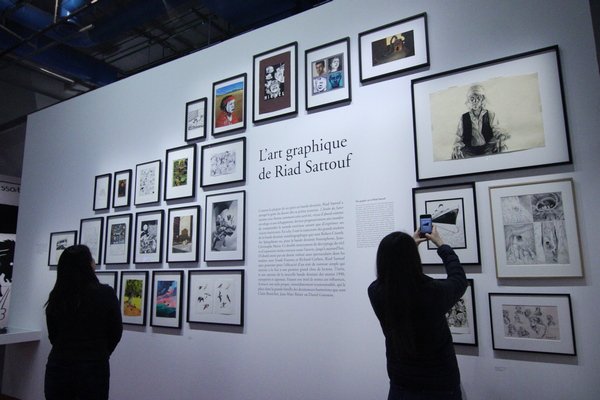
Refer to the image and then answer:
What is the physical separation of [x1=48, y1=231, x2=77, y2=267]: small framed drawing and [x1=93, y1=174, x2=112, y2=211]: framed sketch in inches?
21.2

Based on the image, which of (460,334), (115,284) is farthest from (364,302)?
(115,284)

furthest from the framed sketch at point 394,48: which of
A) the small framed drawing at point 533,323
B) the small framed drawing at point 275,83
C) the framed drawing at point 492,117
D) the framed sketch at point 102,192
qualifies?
the framed sketch at point 102,192

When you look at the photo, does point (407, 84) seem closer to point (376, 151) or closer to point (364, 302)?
point (376, 151)

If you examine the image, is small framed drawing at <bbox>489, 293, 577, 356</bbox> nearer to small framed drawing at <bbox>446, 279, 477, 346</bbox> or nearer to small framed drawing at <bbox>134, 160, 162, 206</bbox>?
small framed drawing at <bbox>446, 279, 477, 346</bbox>

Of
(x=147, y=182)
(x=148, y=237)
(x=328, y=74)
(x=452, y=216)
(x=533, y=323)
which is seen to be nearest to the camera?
(x=533, y=323)

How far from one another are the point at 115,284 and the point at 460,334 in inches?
134

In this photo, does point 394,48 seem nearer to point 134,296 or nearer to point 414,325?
point 414,325

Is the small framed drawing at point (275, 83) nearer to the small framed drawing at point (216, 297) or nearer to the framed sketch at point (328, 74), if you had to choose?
the framed sketch at point (328, 74)

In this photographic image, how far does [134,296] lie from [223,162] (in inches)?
65.9

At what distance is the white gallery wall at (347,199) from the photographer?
2.32m

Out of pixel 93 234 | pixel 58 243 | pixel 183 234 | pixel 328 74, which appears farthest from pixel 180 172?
pixel 58 243

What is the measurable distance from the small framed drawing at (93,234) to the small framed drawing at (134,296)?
49 centimetres

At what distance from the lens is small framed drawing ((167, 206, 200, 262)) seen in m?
3.82

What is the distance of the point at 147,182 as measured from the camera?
4.31 metres
